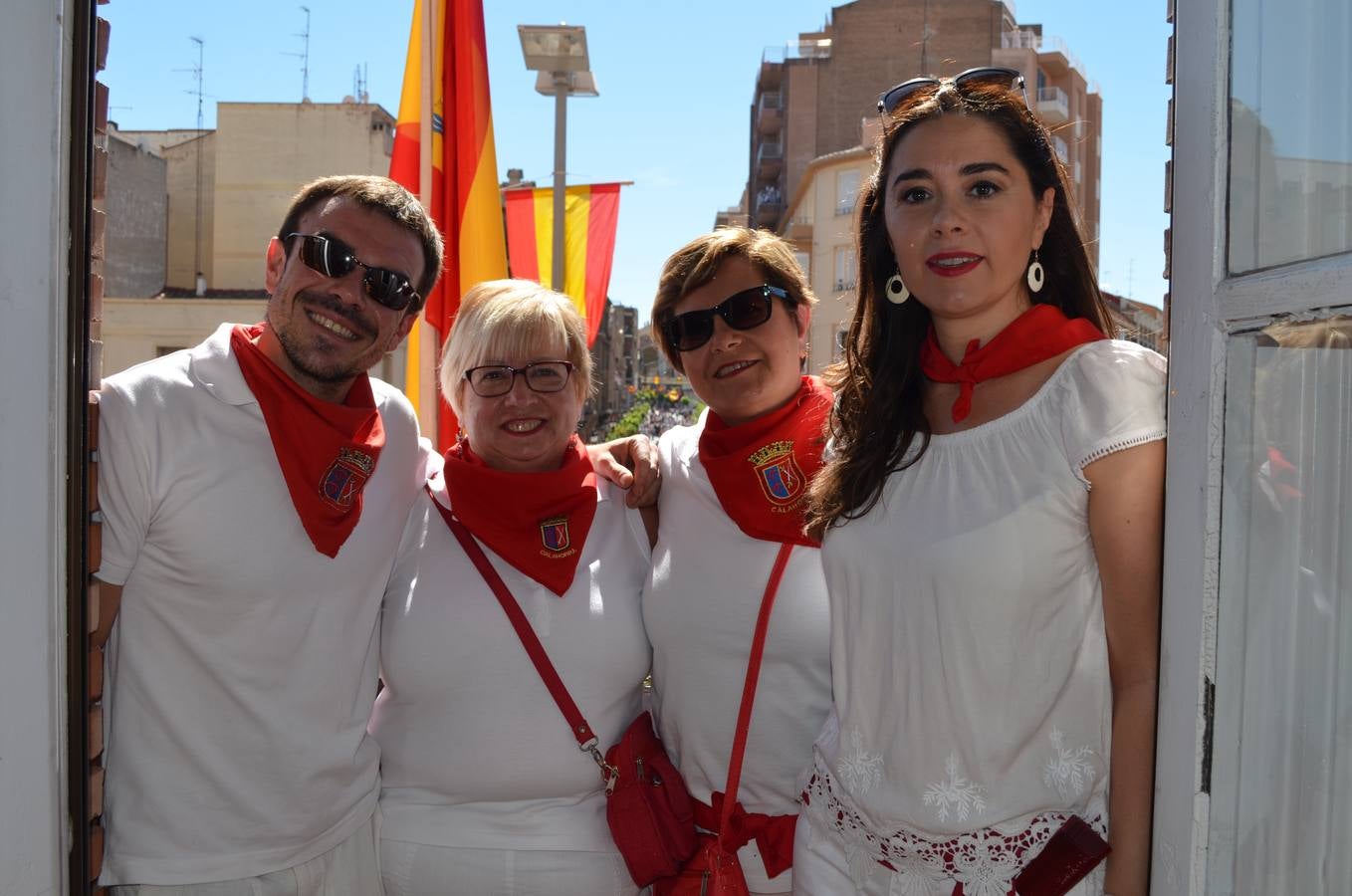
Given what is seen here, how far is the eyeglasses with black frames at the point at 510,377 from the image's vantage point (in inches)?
126

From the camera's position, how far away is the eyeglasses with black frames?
3.21 meters

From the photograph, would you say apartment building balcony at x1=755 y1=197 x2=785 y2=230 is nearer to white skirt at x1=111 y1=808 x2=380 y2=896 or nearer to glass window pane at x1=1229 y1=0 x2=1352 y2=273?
white skirt at x1=111 y1=808 x2=380 y2=896

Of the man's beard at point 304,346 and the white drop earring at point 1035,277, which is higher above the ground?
the white drop earring at point 1035,277

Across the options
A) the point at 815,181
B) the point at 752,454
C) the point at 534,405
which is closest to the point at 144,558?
the point at 534,405

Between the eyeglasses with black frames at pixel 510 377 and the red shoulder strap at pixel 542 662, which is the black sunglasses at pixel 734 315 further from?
the red shoulder strap at pixel 542 662

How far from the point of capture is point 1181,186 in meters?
1.54

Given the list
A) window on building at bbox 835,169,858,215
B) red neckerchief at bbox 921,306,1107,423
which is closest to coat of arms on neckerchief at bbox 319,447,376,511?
red neckerchief at bbox 921,306,1107,423

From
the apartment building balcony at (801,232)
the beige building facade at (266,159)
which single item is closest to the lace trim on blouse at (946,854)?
the beige building facade at (266,159)

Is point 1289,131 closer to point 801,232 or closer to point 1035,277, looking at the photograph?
point 1035,277

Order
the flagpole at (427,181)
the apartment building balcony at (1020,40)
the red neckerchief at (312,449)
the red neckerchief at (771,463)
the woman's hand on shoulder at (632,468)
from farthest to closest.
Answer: the apartment building balcony at (1020,40), the flagpole at (427,181), the woman's hand on shoulder at (632,468), the red neckerchief at (771,463), the red neckerchief at (312,449)

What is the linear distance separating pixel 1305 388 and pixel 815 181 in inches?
1895

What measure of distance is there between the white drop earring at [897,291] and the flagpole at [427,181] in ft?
8.57

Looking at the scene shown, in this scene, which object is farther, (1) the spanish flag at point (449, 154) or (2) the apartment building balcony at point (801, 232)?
(2) the apartment building balcony at point (801, 232)

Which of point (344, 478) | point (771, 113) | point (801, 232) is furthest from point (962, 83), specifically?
point (771, 113)
